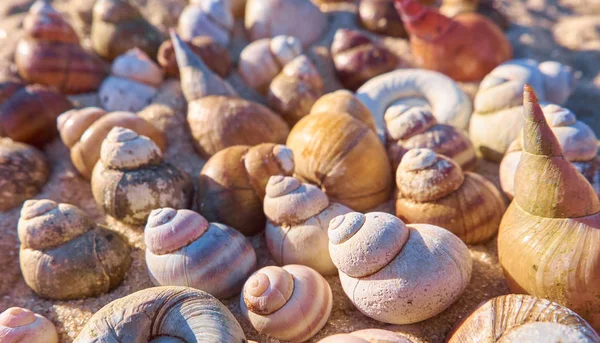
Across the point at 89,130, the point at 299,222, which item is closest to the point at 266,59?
the point at 89,130

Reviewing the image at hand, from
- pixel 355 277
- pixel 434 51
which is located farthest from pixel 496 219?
pixel 434 51

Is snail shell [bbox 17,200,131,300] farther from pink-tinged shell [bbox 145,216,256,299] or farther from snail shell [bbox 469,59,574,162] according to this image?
snail shell [bbox 469,59,574,162]

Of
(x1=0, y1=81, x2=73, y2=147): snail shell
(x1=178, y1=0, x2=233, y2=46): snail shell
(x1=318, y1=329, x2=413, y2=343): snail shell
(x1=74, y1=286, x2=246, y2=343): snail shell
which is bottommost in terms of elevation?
(x1=318, y1=329, x2=413, y2=343): snail shell

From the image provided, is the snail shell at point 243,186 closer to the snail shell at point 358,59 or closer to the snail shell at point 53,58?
the snail shell at point 358,59

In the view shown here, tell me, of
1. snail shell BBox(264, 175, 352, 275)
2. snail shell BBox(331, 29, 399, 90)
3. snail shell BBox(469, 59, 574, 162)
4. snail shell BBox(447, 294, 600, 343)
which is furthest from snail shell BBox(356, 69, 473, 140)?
snail shell BBox(447, 294, 600, 343)

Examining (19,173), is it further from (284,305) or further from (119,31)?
(284,305)

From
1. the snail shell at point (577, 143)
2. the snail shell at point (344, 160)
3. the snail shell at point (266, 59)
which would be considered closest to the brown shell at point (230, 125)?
the snail shell at point (344, 160)

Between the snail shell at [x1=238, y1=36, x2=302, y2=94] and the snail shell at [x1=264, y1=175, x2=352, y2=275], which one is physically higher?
the snail shell at [x1=238, y1=36, x2=302, y2=94]
